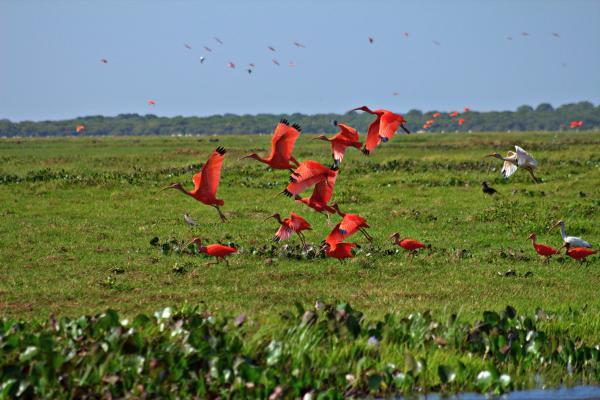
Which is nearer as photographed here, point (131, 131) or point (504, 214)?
point (504, 214)

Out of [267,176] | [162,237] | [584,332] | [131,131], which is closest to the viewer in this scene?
[584,332]

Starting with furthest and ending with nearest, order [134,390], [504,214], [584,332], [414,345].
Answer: [504,214]
[584,332]
[414,345]
[134,390]

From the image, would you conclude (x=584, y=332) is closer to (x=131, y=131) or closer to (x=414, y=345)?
(x=414, y=345)

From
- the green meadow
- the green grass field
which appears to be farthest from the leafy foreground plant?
the green grass field

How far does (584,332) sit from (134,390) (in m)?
5.58

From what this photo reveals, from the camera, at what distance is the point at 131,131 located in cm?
15325

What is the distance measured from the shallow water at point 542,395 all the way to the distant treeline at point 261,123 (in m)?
134

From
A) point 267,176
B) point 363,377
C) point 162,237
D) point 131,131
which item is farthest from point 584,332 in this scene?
point 131,131

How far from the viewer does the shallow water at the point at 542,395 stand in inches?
370

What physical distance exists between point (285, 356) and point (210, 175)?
243 centimetres

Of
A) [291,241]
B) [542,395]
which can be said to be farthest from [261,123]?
[542,395]

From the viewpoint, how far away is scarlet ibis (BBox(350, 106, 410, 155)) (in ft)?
33.1

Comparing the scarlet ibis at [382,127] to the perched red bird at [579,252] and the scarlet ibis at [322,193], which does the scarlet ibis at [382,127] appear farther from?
the perched red bird at [579,252]

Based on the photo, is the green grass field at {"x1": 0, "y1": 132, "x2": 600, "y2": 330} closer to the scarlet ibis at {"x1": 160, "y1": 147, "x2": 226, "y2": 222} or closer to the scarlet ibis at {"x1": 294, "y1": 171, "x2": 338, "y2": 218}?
the scarlet ibis at {"x1": 294, "y1": 171, "x2": 338, "y2": 218}
